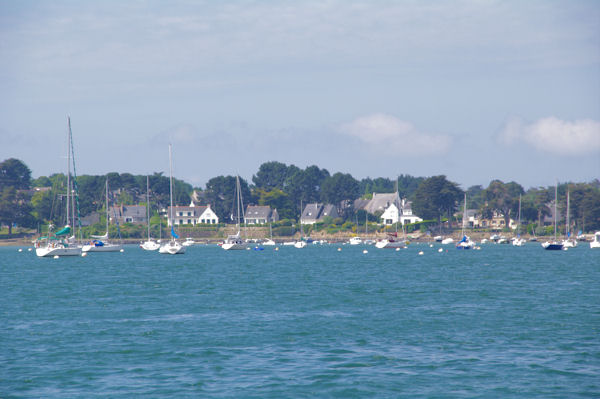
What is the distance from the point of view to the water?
82.3 feet

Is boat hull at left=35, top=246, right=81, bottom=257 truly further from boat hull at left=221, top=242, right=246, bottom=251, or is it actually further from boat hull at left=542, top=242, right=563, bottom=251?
boat hull at left=542, top=242, right=563, bottom=251

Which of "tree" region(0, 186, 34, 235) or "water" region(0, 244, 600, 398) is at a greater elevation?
"tree" region(0, 186, 34, 235)

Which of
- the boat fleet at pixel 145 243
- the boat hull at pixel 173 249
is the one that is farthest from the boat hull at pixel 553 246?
the boat hull at pixel 173 249

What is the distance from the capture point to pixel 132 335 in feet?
117

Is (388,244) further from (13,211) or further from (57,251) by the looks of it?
(13,211)

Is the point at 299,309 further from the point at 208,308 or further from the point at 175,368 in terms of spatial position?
the point at 175,368

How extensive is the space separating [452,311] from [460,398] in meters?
21.0

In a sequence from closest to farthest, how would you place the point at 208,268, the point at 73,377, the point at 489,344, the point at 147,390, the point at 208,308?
the point at 147,390, the point at 73,377, the point at 489,344, the point at 208,308, the point at 208,268

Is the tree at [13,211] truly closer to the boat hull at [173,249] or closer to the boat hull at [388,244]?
the boat hull at [173,249]

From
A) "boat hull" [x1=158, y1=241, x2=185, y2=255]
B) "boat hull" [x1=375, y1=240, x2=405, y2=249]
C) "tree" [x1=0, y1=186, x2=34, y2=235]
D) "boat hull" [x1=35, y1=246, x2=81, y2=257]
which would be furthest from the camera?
"tree" [x1=0, y1=186, x2=34, y2=235]

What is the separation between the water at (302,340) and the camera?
2508 cm

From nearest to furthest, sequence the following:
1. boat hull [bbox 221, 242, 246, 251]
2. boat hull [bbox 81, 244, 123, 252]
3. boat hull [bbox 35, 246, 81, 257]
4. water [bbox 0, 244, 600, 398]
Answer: water [bbox 0, 244, 600, 398] < boat hull [bbox 35, 246, 81, 257] < boat hull [bbox 81, 244, 123, 252] < boat hull [bbox 221, 242, 246, 251]

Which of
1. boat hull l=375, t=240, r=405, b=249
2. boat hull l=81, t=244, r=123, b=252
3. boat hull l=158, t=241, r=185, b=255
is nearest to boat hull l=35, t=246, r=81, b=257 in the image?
boat hull l=158, t=241, r=185, b=255

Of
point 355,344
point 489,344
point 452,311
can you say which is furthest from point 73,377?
point 452,311
